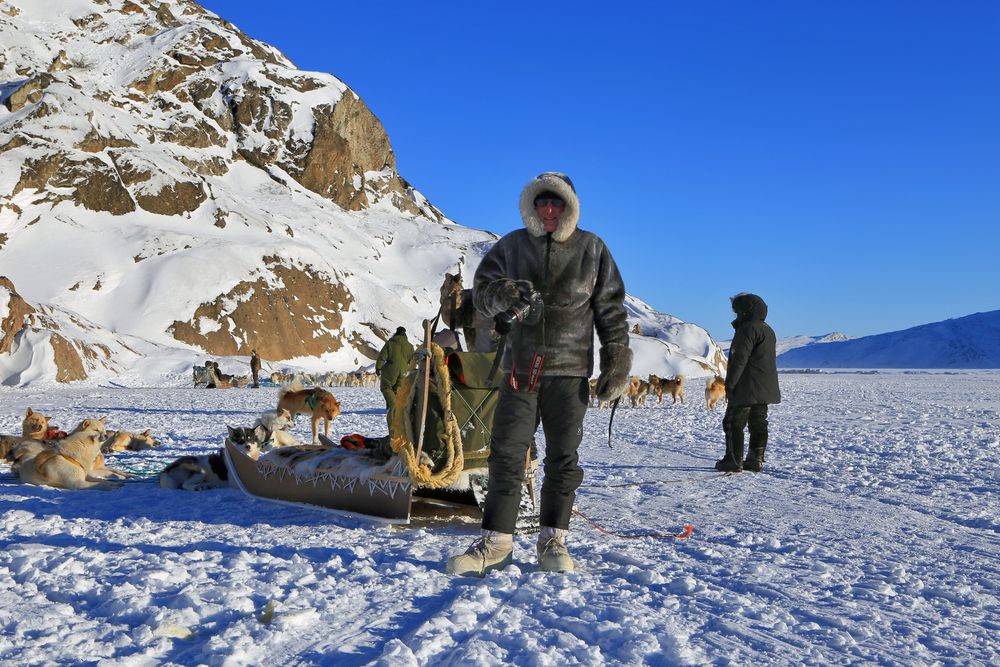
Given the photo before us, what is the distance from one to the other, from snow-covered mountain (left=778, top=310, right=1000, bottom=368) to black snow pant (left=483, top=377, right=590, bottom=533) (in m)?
130

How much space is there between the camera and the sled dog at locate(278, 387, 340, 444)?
409 inches

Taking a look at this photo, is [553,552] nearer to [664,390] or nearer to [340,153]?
[664,390]

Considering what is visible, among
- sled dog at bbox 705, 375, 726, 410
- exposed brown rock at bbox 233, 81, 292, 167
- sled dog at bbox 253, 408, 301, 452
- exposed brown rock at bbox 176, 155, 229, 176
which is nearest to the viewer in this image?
sled dog at bbox 253, 408, 301, 452

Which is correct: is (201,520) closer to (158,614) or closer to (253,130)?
(158,614)

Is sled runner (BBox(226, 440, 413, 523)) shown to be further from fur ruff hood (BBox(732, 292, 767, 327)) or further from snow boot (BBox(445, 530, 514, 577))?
fur ruff hood (BBox(732, 292, 767, 327))

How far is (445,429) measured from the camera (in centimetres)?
422

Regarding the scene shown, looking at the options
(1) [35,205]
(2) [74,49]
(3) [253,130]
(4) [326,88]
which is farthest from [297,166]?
(1) [35,205]

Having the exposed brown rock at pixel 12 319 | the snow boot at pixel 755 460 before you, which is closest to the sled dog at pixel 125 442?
the snow boot at pixel 755 460

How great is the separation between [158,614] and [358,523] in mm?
1754

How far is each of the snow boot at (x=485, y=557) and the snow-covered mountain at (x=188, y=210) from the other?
26.4 m

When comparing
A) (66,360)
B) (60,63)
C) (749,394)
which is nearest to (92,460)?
(749,394)

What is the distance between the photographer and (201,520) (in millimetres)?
4398

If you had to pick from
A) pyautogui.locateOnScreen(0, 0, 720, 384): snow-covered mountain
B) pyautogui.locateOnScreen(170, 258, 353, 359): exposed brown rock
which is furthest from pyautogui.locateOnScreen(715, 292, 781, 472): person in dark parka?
pyautogui.locateOnScreen(170, 258, 353, 359): exposed brown rock

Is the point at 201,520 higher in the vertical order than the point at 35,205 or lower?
lower
